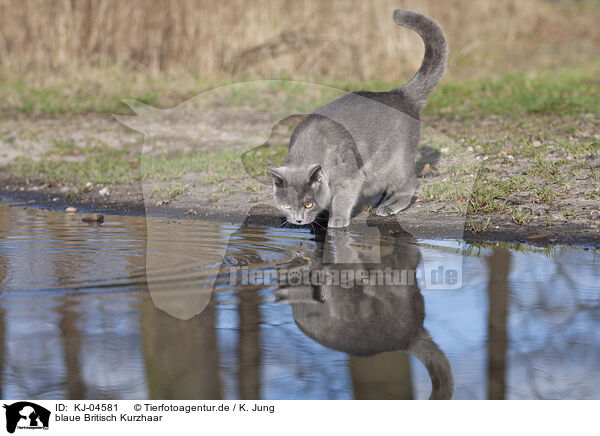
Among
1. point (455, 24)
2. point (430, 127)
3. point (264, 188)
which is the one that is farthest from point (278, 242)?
point (455, 24)

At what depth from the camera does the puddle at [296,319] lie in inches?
145

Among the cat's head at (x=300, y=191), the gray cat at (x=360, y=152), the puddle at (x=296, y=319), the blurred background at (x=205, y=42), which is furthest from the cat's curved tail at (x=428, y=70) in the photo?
the blurred background at (x=205, y=42)

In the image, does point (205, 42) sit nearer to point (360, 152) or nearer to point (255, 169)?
point (255, 169)

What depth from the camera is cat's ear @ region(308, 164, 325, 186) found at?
634cm

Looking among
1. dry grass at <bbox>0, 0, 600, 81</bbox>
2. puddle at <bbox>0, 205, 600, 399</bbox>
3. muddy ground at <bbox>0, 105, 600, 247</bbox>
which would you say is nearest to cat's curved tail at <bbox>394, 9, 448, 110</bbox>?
muddy ground at <bbox>0, 105, 600, 247</bbox>

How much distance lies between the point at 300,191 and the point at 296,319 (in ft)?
6.82

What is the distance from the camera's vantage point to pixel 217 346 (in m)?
4.13

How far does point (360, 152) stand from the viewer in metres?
6.97

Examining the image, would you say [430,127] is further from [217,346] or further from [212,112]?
[217,346]

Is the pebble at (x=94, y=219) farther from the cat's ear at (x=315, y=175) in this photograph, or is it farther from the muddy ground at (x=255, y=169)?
the cat's ear at (x=315, y=175)

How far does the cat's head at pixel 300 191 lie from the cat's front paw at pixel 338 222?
25 cm
